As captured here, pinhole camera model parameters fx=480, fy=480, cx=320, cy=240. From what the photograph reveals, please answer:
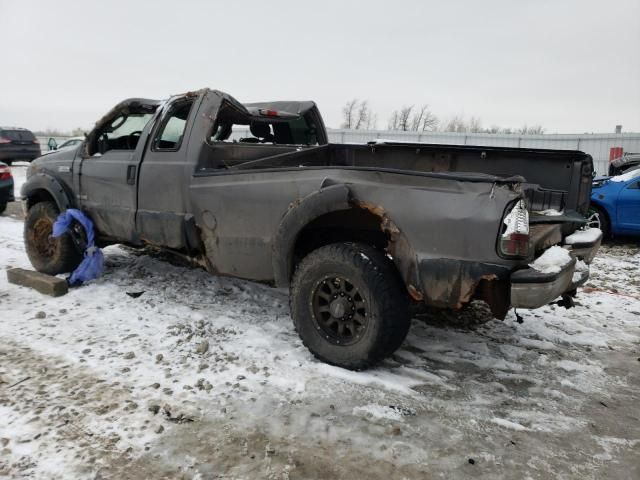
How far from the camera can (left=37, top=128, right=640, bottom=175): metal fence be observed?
17.5 metres

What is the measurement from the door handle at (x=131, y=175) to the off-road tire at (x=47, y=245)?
1187 mm

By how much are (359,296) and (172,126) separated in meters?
2.63

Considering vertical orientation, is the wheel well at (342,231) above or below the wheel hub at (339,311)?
above

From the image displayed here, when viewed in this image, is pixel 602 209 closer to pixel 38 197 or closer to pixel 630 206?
pixel 630 206

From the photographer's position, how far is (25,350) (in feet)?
11.6

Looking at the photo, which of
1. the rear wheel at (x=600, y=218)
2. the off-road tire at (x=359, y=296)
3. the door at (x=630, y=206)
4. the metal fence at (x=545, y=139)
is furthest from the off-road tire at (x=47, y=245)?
the metal fence at (x=545, y=139)

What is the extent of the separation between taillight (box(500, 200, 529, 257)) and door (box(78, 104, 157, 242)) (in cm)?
337

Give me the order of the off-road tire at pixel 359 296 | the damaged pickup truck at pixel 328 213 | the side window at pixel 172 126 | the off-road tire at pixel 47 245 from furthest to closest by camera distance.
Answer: the off-road tire at pixel 47 245, the side window at pixel 172 126, the off-road tire at pixel 359 296, the damaged pickup truck at pixel 328 213

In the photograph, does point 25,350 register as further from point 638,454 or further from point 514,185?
point 638,454

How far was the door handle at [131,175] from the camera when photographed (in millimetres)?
4574

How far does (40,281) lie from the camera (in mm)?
4781

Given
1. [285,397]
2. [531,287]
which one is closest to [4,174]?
[285,397]

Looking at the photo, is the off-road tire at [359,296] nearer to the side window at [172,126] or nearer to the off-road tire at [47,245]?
the side window at [172,126]

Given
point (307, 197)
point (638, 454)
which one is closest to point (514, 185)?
point (307, 197)
